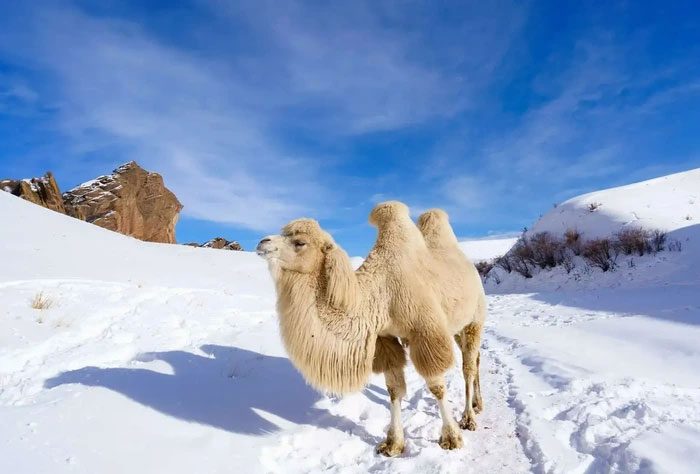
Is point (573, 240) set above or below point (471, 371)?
above

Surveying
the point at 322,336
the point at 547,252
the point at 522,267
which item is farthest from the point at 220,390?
the point at 522,267

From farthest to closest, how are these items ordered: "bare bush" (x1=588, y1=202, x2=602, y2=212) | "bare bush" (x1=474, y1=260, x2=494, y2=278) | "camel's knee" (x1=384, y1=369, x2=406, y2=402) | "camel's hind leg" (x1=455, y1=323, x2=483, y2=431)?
"bare bush" (x1=474, y1=260, x2=494, y2=278)
"bare bush" (x1=588, y1=202, x2=602, y2=212)
"camel's hind leg" (x1=455, y1=323, x2=483, y2=431)
"camel's knee" (x1=384, y1=369, x2=406, y2=402)

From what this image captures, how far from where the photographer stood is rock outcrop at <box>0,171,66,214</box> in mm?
30453

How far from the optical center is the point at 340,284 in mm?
3693

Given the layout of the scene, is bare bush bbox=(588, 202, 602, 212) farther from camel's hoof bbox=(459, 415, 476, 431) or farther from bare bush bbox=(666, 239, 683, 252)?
camel's hoof bbox=(459, 415, 476, 431)

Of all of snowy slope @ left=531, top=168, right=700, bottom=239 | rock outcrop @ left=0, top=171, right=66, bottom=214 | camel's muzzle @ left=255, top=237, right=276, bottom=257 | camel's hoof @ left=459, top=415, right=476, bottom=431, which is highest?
rock outcrop @ left=0, top=171, right=66, bottom=214

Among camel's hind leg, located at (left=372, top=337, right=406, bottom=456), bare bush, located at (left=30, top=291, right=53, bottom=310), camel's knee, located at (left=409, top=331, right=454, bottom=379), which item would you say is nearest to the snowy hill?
camel's knee, located at (left=409, top=331, right=454, bottom=379)

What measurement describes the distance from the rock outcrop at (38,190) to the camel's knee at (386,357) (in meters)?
34.7

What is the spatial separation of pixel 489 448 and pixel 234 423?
2.32 m

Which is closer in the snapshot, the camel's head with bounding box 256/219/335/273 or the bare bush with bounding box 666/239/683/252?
the camel's head with bounding box 256/219/335/273

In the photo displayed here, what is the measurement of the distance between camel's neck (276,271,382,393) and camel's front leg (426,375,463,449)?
66 cm

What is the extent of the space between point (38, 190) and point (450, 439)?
36.6m

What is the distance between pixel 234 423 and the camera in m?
3.94

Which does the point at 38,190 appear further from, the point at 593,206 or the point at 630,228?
the point at 630,228
